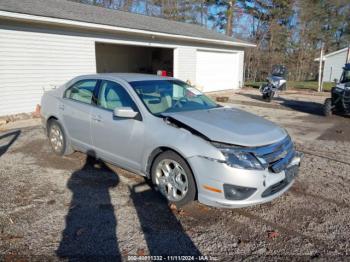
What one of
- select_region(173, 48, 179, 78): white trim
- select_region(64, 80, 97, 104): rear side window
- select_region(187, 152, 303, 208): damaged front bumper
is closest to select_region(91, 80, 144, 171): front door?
select_region(64, 80, 97, 104): rear side window

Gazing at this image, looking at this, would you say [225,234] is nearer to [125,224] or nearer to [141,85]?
[125,224]

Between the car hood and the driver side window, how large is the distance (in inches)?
26.4

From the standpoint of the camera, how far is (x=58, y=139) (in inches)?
217

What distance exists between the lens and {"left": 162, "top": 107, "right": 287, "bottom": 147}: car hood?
326cm

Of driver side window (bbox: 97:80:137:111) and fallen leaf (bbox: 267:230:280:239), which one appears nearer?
fallen leaf (bbox: 267:230:280:239)

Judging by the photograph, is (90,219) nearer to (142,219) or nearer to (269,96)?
(142,219)

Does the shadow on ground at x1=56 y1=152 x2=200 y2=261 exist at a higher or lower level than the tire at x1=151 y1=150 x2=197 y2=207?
lower

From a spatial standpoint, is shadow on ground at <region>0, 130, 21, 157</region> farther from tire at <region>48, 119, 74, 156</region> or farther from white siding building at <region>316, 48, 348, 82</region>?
white siding building at <region>316, 48, 348, 82</region>

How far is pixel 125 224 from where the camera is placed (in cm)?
328

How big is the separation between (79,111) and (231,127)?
2582mm

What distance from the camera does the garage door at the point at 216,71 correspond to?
663 inches

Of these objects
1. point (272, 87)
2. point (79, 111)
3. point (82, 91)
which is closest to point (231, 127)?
point (79, 111)

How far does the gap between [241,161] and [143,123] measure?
54.1 inches

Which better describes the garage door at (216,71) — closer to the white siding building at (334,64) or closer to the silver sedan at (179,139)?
the silver sedan at (179,139)
